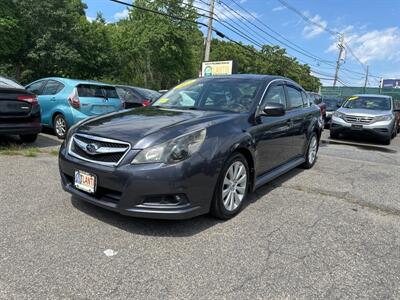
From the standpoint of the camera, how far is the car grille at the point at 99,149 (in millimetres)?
3256

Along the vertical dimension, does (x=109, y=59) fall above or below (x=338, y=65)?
below

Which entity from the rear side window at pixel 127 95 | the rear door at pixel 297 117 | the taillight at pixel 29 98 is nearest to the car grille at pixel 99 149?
the rear door at pixel 297 117

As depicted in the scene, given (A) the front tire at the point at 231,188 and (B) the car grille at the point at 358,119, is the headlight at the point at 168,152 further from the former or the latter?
(B) the car grille at the point at 358,119

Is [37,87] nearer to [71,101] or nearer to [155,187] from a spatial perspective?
[71,101]

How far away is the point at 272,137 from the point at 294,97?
149 centimetres

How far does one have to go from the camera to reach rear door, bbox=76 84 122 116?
8.09m

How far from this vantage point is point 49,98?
27.8 feet

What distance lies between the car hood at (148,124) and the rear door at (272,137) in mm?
521

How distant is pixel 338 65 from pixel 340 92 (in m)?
4.33

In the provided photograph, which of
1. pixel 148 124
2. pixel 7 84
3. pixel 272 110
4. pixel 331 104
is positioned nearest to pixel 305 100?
pixel 272 110

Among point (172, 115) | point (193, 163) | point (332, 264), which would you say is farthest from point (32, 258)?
point (332, 264)

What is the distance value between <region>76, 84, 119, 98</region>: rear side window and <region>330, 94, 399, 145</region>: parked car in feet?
23.3

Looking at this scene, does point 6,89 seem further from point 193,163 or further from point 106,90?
point 193,163

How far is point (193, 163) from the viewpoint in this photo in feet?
10.5
